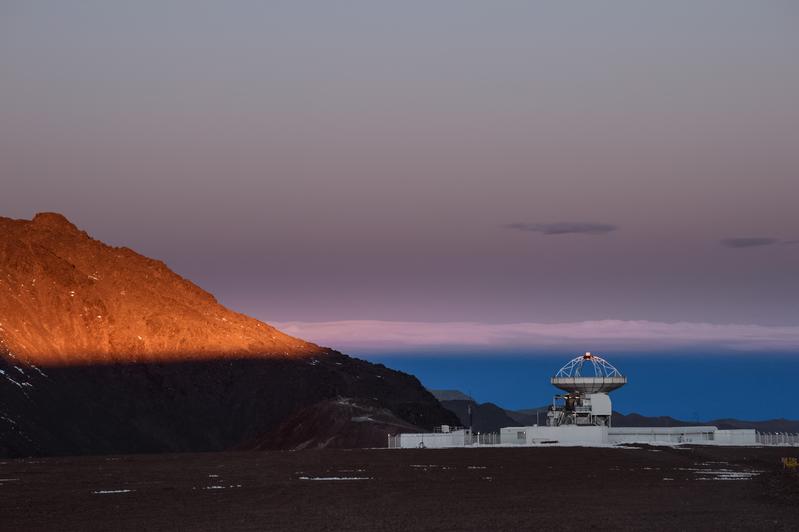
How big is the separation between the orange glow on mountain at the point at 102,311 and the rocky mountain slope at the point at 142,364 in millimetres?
177

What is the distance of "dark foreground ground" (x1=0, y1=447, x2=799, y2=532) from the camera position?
36.6m

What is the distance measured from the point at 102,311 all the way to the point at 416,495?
123 m

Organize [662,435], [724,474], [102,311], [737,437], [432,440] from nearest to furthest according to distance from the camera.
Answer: [724,474], [432,440], [737,437], [662,435], [102,311]

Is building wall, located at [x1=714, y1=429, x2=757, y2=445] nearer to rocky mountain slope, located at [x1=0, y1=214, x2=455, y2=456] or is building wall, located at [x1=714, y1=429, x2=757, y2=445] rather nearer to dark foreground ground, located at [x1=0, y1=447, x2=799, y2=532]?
dark foreground ground, located at [x1=0, y1=447, x2=799, y2=532]

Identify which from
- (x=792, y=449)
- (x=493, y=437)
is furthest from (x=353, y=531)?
(x=493, y=437)

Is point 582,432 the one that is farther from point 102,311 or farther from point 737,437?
point 102,311

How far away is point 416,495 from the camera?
4706 cm

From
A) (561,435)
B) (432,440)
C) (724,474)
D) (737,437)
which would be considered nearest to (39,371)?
(432,440)

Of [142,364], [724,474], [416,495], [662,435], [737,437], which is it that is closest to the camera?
[416,495]

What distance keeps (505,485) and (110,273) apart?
5058 inches

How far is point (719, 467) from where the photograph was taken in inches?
2608

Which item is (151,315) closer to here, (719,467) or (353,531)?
(719,467)

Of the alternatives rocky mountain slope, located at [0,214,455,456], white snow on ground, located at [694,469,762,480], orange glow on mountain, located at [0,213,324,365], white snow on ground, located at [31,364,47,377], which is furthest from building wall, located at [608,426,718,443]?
orange glow on mountain, located at [0,213,324,365]

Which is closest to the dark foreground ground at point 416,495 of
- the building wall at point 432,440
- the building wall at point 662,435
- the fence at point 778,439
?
the building wall at point 432,440
